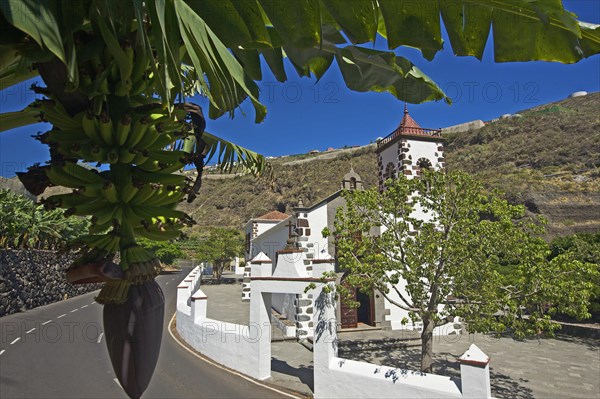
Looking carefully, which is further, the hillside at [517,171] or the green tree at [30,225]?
the hillside at [517,171]

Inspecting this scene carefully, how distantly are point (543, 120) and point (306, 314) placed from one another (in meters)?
66.7

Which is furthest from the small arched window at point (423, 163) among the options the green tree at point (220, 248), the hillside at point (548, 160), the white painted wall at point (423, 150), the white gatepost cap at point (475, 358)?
the green tree at point (220, 248)

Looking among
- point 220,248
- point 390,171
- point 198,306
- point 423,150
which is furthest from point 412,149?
point 220,248

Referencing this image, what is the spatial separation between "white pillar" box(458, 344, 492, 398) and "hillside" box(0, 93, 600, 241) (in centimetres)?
974

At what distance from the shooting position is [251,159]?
324 centimetres

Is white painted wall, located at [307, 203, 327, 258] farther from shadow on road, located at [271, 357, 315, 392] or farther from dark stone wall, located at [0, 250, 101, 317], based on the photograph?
dark stone wall, located at [0, 250, 101, 317]

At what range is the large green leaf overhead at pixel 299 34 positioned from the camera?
947 millimetres

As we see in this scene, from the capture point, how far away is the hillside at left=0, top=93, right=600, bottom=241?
3662cm

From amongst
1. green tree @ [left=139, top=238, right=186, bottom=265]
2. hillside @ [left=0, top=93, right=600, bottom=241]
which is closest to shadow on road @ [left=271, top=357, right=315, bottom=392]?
hillside @ [left=0, top=93, right=600, bottom=241]

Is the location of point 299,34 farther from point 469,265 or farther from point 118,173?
point 469,265

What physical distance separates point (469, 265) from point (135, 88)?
363 inches

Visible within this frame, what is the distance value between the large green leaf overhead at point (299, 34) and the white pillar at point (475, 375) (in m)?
6.15

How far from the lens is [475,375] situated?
269 inches

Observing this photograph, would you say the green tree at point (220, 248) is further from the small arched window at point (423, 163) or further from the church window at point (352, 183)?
the small arched window at point (423, 163)
